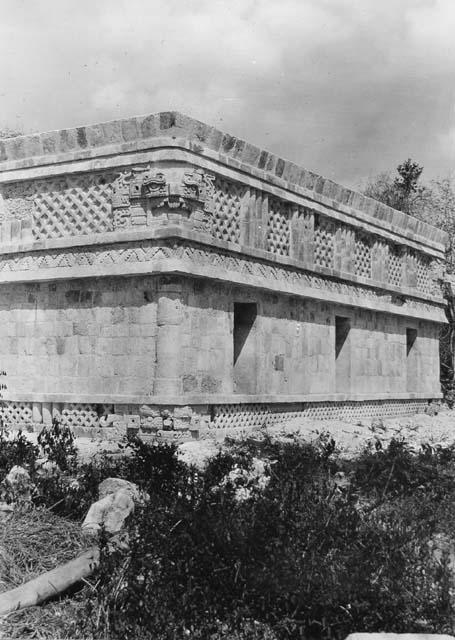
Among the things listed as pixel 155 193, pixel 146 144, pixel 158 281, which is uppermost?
pixel 146 144

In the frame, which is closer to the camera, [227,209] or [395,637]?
[395,637]

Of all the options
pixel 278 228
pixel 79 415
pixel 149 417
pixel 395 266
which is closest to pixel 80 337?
pixel 79 415

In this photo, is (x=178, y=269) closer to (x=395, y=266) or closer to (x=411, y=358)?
(x=395, y=266)

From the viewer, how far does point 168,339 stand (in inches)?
361

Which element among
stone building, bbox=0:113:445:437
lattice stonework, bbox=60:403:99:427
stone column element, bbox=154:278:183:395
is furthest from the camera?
lattice stonework, bbox=60:403:99:427

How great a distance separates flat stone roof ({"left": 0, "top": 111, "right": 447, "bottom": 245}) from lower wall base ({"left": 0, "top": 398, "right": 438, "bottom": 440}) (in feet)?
11.0

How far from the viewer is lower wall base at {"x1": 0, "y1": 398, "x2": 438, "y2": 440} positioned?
917 centimetres

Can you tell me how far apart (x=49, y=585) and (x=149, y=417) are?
4.95 metres

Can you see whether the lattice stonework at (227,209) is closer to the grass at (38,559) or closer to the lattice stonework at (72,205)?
the lattice stonework at (72,205)

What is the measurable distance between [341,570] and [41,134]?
8.20 meters

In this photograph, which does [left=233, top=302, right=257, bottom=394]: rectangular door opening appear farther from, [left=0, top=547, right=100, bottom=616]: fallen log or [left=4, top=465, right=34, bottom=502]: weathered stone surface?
[left=0, top=547, right=100, bottom=616]: fallen log

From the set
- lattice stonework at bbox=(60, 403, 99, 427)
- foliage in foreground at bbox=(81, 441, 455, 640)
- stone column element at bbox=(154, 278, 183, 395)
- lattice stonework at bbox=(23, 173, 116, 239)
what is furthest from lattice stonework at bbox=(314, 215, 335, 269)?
foliage in foreground at bbox=(81, 441, 455, 640)

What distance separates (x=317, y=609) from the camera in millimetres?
3703

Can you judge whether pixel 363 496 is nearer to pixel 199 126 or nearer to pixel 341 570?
pixel 341 570
